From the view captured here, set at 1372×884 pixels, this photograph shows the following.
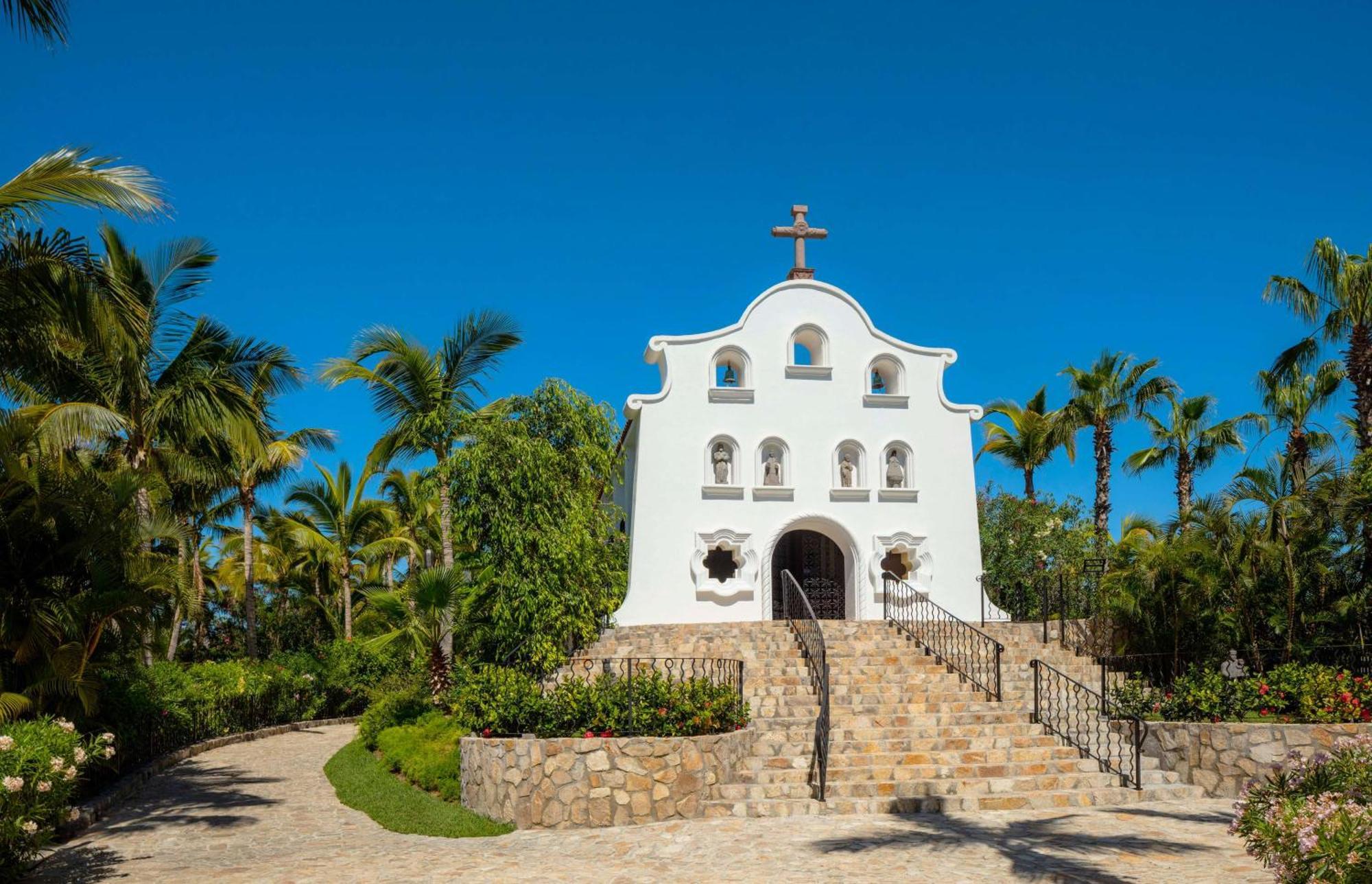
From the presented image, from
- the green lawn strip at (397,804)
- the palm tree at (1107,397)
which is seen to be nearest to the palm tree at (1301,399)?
the palm tree at (1107,397)

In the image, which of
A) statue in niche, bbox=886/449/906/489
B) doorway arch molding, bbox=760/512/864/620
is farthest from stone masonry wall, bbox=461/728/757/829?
statue in niche, bbox=886/449/906/489

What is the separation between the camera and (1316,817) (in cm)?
608

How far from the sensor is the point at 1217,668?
53.0 feet

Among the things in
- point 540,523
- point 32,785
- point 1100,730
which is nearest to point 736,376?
point 540,523

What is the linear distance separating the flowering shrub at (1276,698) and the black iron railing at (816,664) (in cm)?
409

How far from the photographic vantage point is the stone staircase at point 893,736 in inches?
489

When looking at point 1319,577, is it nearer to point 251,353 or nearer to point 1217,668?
point 1217,668

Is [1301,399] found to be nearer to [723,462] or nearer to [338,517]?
[723,462]

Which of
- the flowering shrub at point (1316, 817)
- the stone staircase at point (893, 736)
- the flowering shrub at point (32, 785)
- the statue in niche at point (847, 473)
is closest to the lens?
the flowering shrub at point (1316, 817)

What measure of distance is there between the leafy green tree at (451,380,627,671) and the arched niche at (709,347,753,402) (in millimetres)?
2713

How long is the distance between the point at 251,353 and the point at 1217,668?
16.5 m

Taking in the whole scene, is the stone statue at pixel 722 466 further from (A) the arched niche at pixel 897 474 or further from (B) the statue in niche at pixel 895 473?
(B) the statue in niche at pixel 895 473

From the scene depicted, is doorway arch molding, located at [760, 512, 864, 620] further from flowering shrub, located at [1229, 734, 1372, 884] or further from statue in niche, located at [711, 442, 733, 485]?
flowering shrub, located at [1229, 734, 1372, 884]

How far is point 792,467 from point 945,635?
15.6 ft
